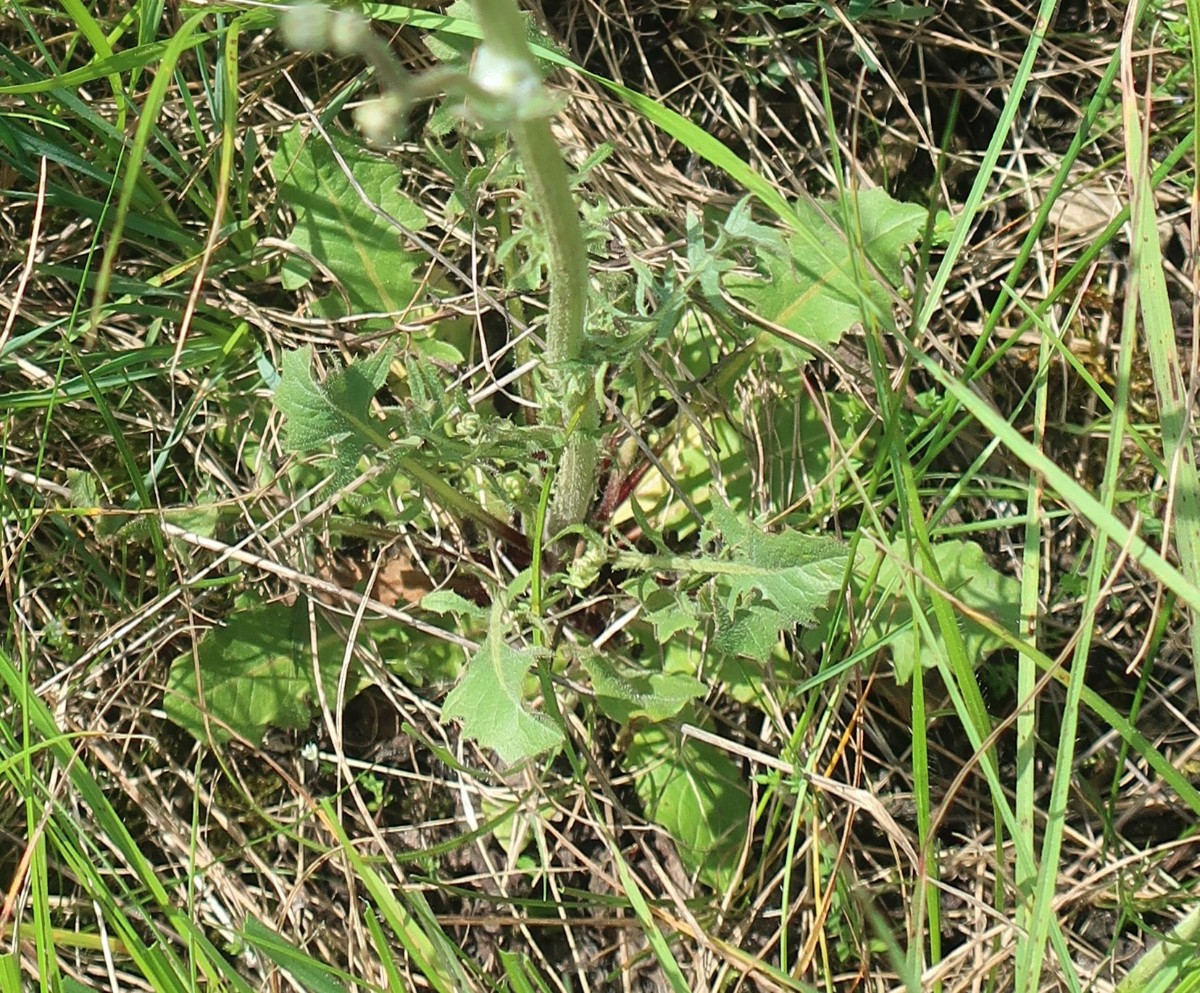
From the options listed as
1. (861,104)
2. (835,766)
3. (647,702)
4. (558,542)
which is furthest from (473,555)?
(861,104)

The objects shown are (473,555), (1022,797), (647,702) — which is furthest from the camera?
(473,555)

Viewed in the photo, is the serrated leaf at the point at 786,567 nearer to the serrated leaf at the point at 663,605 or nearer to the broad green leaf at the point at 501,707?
the serrated leaf at the point at 663,605

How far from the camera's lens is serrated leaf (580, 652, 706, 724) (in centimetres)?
199

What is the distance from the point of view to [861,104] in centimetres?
252

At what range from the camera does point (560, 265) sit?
4.28 feet

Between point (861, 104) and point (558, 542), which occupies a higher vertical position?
point (861, 104)

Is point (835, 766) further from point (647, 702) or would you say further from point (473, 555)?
point (473, 555)

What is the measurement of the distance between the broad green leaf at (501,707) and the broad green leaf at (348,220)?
904 mm

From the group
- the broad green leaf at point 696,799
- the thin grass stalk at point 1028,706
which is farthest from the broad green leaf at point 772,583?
the broad green leaf at point 696,799

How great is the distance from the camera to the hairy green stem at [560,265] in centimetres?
90

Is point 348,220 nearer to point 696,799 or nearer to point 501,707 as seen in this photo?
point 501,707

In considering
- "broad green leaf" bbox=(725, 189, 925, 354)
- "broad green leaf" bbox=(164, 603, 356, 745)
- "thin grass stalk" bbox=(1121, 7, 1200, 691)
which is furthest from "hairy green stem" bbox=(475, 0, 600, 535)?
"thin grass stalk" bbox=(1121, 7, 1200, 691)

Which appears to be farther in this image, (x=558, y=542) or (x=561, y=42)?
(x=561, y=42)

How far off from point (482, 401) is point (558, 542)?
1.19ft
